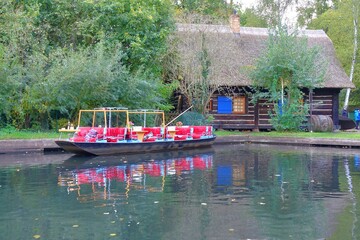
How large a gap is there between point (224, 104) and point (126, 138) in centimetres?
1318

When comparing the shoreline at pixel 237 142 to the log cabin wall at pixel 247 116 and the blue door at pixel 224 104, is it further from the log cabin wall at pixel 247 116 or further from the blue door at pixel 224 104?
the blue door at pixel 224 104

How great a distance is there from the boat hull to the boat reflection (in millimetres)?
974

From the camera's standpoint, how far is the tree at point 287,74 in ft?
107

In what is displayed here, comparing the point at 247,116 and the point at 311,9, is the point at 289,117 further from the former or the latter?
the point at 311,9

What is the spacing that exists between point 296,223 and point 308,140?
65.9 feet

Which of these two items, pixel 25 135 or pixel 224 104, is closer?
pixel 25 135

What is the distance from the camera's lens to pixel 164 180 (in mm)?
16562

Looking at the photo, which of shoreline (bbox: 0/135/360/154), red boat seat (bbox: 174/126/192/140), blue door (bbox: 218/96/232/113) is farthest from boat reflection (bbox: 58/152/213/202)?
blue door (bbox: 218/96/232/113)

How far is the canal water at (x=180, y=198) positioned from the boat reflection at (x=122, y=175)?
3 cm

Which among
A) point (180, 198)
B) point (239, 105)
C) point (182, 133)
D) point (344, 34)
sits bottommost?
point (180, 198)

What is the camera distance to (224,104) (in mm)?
37281

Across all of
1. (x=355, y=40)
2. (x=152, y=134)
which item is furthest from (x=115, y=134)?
(x=355, y=40)

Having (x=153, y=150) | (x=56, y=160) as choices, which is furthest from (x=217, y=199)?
(x=153, y=150)

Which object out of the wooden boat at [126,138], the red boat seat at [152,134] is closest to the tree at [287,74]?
the wooden boat at [126,138]
